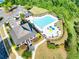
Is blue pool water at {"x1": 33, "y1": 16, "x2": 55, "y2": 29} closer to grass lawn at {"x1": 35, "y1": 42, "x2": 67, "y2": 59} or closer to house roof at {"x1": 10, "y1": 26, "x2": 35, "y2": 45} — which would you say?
house roof at {"x1": 10, "y1": 26, "x2": 35, "y2": 45}

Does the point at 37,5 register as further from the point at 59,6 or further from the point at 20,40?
the point at 20,40

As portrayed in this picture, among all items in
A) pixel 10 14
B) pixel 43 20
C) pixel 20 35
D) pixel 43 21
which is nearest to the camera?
pixel 20 35

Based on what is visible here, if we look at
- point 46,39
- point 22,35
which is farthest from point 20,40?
point 46,39

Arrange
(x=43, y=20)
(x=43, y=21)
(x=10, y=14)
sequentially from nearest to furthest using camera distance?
(x=43, y=21) → (x=43, y=20) → (x=10, y=14)

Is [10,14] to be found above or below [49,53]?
above

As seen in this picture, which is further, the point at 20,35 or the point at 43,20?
the point at 43,20

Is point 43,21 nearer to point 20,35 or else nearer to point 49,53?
point 20,35

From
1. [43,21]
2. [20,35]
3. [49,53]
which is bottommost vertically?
[49,53]

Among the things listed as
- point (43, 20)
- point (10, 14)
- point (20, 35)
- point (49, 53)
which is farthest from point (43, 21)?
point (49, 53)

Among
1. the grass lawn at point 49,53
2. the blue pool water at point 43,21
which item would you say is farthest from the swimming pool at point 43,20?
the grass lawn at point 49,53
